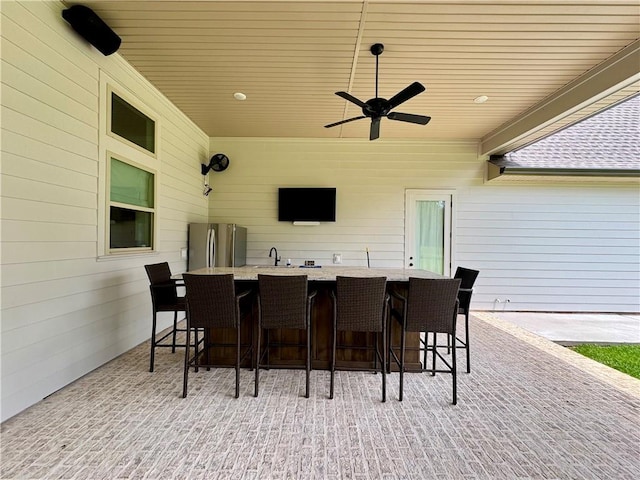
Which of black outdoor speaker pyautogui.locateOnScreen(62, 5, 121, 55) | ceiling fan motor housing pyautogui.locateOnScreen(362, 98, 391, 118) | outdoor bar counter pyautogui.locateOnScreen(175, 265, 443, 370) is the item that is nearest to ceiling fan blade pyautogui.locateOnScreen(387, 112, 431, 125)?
ceiling fan motor housing pyautogui.locateOnScreen(362, 98, 391, 118)

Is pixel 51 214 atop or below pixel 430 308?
atop

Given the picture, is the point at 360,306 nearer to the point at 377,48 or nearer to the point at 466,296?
the point at 466,296

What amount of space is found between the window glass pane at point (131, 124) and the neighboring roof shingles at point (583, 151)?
5416mm

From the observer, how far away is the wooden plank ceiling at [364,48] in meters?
2.49

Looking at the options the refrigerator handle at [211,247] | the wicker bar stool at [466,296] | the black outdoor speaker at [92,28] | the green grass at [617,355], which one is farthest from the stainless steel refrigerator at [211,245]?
the green grass at [617,355]

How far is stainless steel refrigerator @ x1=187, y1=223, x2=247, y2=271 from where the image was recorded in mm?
4684

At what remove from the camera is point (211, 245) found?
15.4 feet

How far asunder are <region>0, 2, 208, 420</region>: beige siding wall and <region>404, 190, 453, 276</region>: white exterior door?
14.5 feet

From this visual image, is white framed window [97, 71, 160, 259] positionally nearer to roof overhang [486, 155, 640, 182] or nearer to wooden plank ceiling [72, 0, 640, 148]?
wooden plank ceiling [72, 0, 640, 148]

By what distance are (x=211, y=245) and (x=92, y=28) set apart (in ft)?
9.44

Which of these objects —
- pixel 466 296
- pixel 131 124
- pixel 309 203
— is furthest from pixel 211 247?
pixel 466 296

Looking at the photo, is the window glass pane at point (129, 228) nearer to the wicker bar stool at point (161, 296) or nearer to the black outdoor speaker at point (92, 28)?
the wicker bar stool at point (161, 296)

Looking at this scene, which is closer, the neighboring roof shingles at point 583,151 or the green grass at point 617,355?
the green grass at point 617,355

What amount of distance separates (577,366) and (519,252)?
8.43ft
